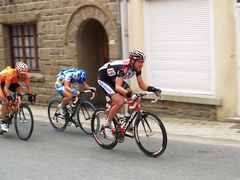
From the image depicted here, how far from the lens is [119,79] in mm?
7793

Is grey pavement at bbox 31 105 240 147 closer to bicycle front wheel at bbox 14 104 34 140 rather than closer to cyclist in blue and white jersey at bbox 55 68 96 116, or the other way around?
cyclist in blue and white jersey at bbox 55 68 96 116

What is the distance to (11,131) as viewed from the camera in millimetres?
10727

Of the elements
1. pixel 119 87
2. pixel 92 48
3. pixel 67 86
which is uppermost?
pixel 92 48

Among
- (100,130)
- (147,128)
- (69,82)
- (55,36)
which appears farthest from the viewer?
(55,36)

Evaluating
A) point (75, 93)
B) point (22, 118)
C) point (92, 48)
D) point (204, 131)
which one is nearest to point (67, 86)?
point (75, 93)

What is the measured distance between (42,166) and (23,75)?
2743 mm

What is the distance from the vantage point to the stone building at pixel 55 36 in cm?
1307

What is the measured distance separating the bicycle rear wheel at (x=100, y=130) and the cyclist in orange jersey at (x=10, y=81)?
1383mm

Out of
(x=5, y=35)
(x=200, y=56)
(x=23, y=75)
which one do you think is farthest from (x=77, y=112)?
(x=5, y=35)

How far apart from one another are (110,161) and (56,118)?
10.9ft

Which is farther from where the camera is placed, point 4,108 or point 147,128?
point 4,108

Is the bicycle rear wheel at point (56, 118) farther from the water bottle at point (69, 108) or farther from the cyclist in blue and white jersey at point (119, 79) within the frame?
the cyclist in blue and white jersey at point (119, 79)

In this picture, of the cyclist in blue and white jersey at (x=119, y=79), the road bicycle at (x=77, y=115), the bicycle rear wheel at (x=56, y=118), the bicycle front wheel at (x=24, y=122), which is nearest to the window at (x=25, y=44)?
the bicycle rear wheel at (x=56, y=118)

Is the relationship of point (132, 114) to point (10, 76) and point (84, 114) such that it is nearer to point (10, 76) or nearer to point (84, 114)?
point (84, 114)
